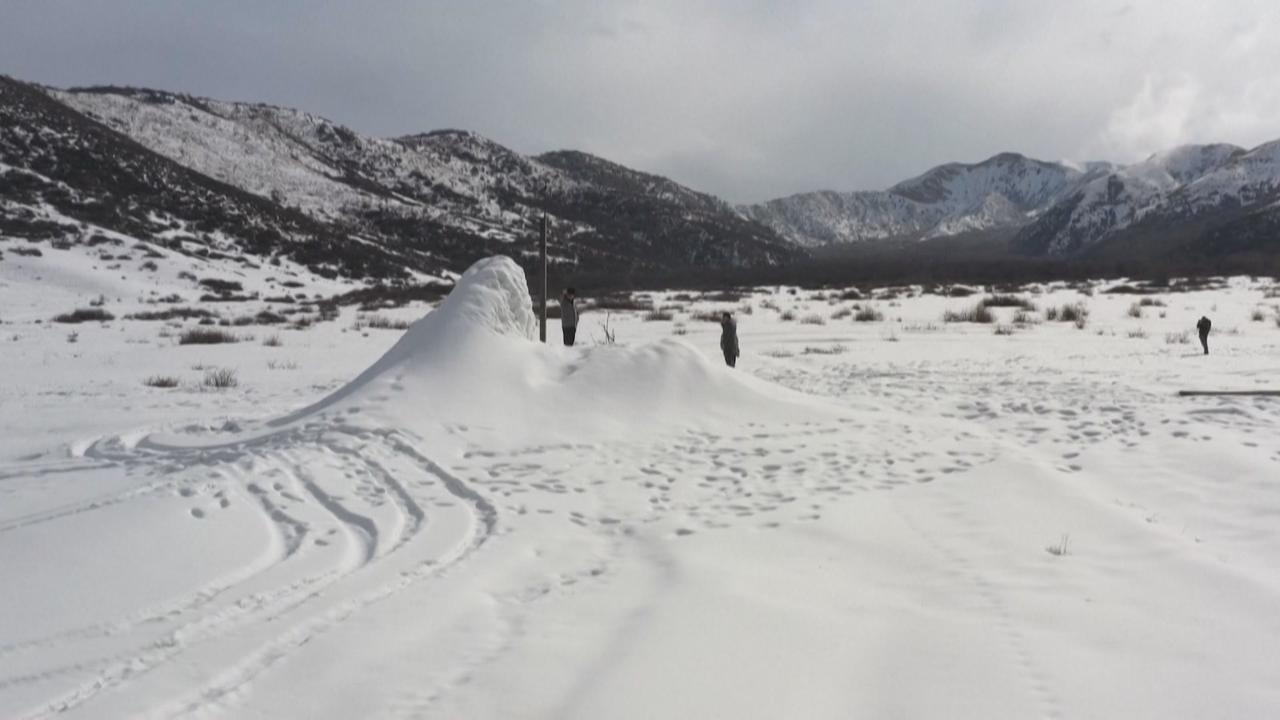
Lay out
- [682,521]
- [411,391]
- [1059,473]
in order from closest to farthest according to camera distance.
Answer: [682,521] → [1059,473] → [411,391]

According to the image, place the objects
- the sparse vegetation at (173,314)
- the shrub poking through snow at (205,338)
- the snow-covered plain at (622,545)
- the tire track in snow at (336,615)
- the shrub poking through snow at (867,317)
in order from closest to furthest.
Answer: the tire track in snow at (336,615)
the snow-covered plain at (622,545)
the shrub poking through snow at (205,338)
the shrub poking through snow at (867,317)
the sparse vegetation at (173,314)

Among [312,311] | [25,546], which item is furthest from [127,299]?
[25,546]

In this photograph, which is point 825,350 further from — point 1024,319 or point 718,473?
point 718,473

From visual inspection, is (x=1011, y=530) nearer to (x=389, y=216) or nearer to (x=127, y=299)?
(x=127, y=299)

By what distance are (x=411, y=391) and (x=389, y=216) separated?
339ft

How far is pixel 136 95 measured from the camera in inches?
4633

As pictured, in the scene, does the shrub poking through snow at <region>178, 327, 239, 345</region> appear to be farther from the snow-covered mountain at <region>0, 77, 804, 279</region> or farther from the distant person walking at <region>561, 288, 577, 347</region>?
the snow-covered mountain at <region>0, 77, 804, 279</region>

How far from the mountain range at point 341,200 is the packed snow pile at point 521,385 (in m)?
21.3

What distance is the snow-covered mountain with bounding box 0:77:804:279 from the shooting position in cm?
5928

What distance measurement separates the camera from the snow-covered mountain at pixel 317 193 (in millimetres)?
59281

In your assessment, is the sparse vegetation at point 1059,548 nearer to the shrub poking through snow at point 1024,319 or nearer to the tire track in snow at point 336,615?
the tire track in snow at point 336,615

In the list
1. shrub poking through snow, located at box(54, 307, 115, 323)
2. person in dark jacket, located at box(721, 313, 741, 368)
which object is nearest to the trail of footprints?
person in dark jacket, located at box(721, 313, 741, 368)

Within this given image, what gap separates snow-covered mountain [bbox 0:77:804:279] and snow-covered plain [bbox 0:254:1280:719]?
51.9 meters

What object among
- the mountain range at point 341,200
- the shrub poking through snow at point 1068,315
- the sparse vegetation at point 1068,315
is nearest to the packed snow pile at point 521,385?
the sparse vegetation at point 1068,315
